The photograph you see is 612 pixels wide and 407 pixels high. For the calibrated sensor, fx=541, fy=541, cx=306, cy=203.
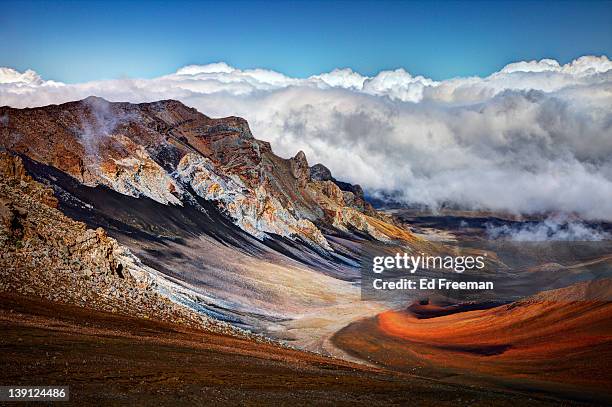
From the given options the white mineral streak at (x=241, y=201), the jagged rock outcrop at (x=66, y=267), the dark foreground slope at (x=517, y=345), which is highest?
the white mineral streak at (x=241, y=201)

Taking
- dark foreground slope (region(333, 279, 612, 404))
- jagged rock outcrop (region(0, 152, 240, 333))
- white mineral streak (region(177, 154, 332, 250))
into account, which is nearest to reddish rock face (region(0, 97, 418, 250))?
white mineral streak (region(177, 154, 332, 250))

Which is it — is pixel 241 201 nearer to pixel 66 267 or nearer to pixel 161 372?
pixel 66 267

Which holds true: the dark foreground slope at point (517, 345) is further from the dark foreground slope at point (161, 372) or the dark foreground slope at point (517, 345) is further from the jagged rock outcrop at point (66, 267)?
the jagged rock outcrop at point (66, 267)

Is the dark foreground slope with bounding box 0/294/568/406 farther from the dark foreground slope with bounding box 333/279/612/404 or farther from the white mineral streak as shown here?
the white mineral streak

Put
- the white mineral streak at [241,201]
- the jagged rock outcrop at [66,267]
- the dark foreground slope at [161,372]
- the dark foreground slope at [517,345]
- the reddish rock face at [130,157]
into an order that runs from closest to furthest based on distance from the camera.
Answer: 1. the dark foreground slope at [161,372]
2. the dark foreground slope at [517,345]
3. the jagged rock outcrop at [66,267]
4. the reddish rock face at [130,157]
5. the white mineral streak at [241,201]

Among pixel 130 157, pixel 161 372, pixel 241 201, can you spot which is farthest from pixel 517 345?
pixel 241 201

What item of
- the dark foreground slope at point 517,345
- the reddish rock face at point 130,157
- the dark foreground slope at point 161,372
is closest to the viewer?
the dark foreground slope at point 161,372

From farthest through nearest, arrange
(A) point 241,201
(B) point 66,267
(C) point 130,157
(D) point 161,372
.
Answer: (A) point 241,201 → (C) point 130,157 → (B) point 66,267 → (D) point 161,372

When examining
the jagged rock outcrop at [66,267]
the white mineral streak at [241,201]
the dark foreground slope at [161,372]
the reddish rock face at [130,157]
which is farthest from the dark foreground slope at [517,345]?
the white mineral streak at [241,201]
